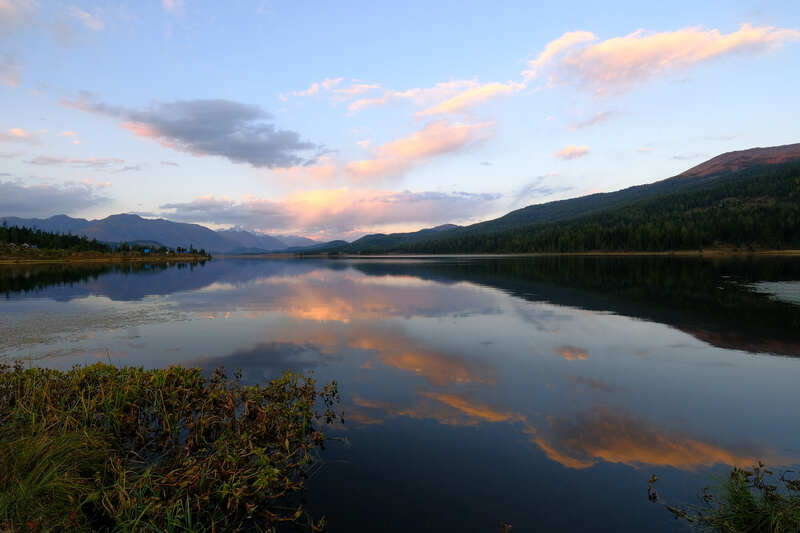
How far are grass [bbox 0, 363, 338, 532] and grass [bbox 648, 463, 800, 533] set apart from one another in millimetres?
8391

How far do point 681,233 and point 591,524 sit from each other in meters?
197

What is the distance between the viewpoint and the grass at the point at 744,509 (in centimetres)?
670

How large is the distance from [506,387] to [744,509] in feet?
28.5

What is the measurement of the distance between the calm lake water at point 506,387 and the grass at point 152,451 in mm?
1336

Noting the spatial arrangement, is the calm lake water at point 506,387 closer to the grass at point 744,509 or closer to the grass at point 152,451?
the grass at point 744,509

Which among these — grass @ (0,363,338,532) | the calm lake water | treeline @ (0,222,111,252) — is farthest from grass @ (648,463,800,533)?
treeline @ (0,222,111,252)

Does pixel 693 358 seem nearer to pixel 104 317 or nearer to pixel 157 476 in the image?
pixel 157 476

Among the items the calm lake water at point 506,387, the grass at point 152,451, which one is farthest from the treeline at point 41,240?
the grass at point 152,451

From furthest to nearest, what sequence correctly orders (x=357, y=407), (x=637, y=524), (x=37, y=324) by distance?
(x=37, y=324)
(x=357, y=407)
(x=637, y=524)

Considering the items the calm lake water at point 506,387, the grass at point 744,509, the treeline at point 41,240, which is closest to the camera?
the grass at point 744,509

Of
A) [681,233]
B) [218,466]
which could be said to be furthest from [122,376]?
[681,233]

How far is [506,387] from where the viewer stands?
15664 millimetres

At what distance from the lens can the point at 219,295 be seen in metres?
49.1

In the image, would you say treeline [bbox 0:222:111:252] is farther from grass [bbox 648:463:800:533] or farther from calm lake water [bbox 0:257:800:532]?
grass [bbox 648:463:800:533]
